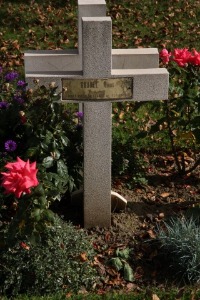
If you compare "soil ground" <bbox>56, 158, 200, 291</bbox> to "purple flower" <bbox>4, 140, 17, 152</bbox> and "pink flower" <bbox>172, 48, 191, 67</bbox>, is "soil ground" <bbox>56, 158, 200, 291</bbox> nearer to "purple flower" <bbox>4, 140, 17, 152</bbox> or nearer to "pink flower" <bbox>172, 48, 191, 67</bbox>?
"purple flower" <bbox>4, 140, 17, 152</bbox>

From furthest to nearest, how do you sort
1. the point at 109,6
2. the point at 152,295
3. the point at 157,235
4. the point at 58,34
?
the point at 109,6 → the point at 58,34 → the point at 157,235 → the point at 152,295

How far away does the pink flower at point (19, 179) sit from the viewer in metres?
3.97

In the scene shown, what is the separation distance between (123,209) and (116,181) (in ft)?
1.47

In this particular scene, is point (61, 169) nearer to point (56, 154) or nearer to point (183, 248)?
point (56, 154)

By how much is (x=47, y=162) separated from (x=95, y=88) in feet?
1.99

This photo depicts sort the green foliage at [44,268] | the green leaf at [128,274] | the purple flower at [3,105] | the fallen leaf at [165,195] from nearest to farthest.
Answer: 1. the green foliage at [44,268]
2. the green leaf at [128,274]
3. the purple flower at [3,105]
4. the fallen leaf at [165,195]

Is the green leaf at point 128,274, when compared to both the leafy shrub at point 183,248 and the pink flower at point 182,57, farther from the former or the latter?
the pink flower at point 182,57

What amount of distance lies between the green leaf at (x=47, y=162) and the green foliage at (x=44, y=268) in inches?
17.1

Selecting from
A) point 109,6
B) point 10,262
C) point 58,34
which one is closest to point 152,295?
→ point 10,262

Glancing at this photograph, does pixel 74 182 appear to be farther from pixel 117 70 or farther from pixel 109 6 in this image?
pixel 109 6

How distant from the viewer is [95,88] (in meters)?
4.66

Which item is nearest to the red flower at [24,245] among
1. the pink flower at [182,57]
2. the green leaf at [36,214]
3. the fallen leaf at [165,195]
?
the green leaf at [36,214]

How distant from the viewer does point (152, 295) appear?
426 centimetres

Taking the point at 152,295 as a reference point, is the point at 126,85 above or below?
above
